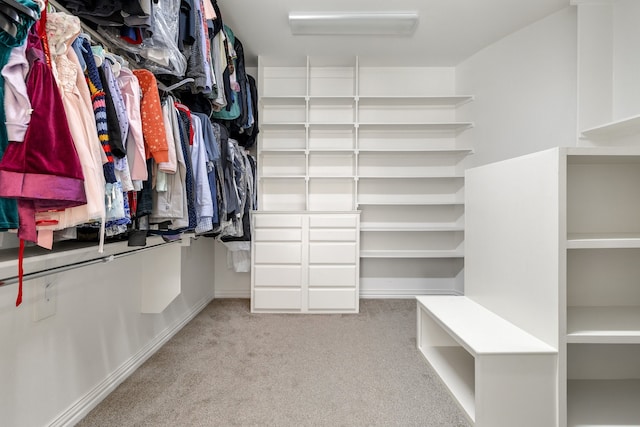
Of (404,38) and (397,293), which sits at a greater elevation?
(404,38)

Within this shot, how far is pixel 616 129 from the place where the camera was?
1.80m

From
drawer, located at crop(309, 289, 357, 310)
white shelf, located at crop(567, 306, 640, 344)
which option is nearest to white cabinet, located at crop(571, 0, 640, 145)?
white shelf, located at crop(567, 306, 640, 344)

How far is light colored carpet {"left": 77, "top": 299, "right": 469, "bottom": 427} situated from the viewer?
134 cm

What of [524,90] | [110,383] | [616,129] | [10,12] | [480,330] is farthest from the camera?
[524,90]

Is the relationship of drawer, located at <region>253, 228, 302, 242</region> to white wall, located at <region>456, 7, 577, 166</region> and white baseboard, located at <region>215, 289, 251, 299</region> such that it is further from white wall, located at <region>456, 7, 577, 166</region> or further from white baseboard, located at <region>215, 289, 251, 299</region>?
white wall, located at <region>456, 7, 577, 166</region>

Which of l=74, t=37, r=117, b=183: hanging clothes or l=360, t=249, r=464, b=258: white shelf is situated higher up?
l=74, t=37, r=117, b=183: hanging clothes

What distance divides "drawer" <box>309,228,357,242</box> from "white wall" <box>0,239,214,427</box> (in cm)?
128

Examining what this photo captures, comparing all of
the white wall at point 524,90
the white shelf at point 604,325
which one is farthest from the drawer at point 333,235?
the white shelf at point 604,325

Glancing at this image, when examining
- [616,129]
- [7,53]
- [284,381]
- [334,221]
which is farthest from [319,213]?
[7,53]

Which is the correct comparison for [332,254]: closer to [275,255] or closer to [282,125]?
[275,255]

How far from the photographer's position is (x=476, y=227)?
5.47ft

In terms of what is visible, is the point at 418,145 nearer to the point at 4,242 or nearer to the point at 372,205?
the point at 372,205

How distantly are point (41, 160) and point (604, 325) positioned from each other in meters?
1.87

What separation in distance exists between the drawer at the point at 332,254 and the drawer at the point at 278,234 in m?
0.15
